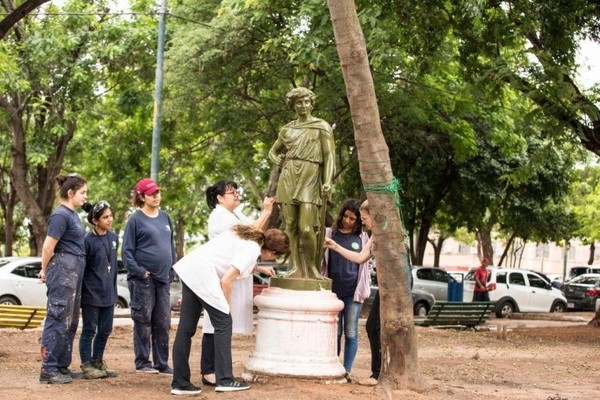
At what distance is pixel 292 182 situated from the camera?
10.1 metres

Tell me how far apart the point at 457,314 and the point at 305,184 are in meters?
10.8

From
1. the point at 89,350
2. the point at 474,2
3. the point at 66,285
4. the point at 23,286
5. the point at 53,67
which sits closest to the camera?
the point at 66,285

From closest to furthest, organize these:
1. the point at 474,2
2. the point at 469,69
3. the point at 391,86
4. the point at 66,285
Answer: the point at 66,285, the point at 474,2, the point at 469,69, the point at 391,86

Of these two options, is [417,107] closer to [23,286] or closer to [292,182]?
[23,286]

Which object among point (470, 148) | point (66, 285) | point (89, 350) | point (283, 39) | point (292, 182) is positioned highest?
point (283, 39)

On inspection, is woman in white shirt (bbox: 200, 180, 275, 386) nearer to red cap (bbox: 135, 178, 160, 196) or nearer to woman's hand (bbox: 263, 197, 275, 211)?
woman's hand (bbox: 263, 197, 275, 211)

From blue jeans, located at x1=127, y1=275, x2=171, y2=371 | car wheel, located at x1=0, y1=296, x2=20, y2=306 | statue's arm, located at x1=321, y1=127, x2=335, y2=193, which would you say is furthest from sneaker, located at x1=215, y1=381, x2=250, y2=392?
car wheel, located at x1=0, y1=296, x2=20, y2=306

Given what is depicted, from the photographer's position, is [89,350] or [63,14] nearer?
[89,350]

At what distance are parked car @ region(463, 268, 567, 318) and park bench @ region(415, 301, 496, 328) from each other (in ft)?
28.2

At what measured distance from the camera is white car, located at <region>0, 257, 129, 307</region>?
67.5 feet

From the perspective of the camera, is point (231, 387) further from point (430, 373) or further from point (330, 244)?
point (430, 373)

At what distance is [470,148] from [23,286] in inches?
473

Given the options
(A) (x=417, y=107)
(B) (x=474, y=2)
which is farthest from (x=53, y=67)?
(B) (x=474, y=2)

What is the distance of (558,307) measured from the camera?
106ft
